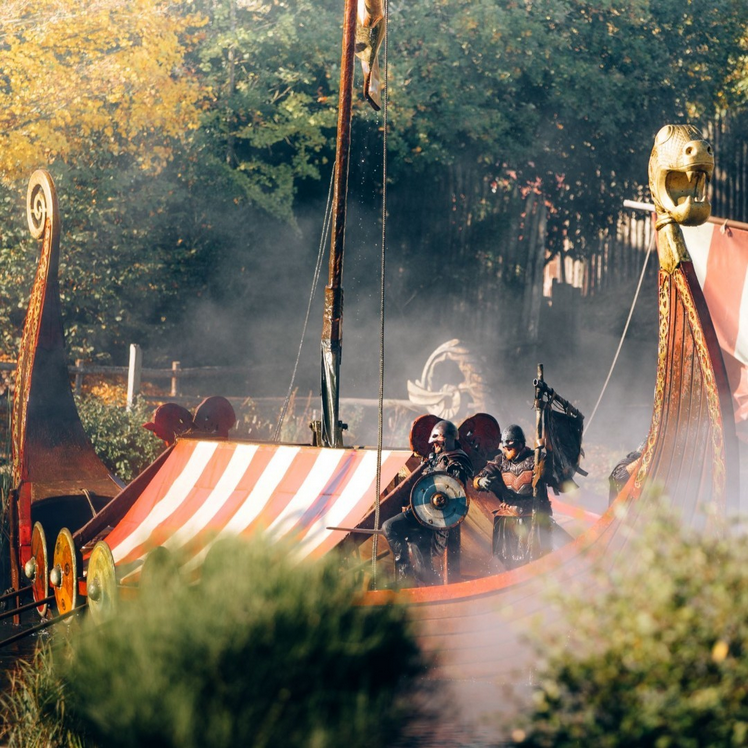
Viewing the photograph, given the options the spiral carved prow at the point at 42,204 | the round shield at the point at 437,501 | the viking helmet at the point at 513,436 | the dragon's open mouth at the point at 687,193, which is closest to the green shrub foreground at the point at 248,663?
the round shield at the point at 437,501

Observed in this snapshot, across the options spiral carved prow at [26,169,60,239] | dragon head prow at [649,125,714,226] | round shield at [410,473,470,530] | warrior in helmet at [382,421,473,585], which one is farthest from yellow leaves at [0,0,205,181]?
dragon head prow at [649,125,714,226]

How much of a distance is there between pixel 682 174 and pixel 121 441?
34.0 feet

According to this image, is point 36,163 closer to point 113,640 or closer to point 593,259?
point 593,259

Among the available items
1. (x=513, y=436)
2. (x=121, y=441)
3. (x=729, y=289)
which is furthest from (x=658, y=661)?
(x=121, y=441)

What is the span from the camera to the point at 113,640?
3.52m

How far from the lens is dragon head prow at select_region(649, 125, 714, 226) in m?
5.75

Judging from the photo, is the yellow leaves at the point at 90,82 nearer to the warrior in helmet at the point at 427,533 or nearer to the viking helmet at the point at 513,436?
the viking helmet at the point at 513,436

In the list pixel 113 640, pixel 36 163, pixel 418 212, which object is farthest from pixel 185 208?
pixel 113 640

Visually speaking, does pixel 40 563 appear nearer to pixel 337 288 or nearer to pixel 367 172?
pixel 337 288

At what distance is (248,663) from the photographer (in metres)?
3.34

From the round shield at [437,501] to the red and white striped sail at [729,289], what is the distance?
4337 millimetres

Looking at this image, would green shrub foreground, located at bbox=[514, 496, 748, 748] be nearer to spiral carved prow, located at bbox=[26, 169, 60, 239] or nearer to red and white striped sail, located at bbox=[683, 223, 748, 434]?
red and white striped sail, located at bbox=[683, 223, 748, 434]

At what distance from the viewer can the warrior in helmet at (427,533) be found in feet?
23.5

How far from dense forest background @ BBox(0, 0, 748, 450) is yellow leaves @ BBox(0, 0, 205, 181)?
42mm
